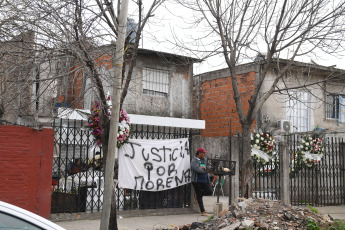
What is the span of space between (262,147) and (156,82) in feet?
20.7

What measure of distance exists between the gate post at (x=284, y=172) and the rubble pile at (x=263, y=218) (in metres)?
4.06

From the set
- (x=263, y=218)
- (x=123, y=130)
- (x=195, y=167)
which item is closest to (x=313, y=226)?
(x=263, y=218)

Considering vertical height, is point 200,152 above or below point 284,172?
above

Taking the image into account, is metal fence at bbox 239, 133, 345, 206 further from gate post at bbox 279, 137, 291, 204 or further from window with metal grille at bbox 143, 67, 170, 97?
window with metal grille at bbox 143, 67, 170, 97

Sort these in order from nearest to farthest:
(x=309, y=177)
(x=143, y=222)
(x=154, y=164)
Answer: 1. (x=143, y=222)
2. (x=154, y=164)
3. (x=309, y=177)

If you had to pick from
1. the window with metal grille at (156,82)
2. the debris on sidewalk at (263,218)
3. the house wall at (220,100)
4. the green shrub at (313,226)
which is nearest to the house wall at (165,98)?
the window with metal grille at (156,82)

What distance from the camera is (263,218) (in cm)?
858

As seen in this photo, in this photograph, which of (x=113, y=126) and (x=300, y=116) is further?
(x=300, y=116)

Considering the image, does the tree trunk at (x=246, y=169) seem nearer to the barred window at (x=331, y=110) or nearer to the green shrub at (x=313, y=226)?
the green shrub at (x=313, y=226)

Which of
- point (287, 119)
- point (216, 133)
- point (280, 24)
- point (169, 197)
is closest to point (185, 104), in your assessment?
point (216, 133)

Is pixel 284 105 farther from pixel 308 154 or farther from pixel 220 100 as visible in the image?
pixel 308 154

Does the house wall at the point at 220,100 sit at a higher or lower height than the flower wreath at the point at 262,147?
higher

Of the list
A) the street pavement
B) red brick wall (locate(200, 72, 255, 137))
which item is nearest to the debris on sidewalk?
the street pavement

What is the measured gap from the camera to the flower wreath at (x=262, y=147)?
44.0 feet
